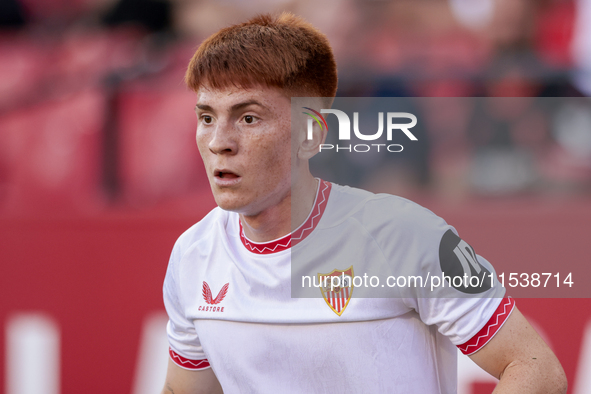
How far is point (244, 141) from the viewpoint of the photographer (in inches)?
63.4

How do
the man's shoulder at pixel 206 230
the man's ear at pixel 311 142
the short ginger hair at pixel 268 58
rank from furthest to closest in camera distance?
the man's shoulder at pixel 206 230
the man's ear at pixel 311 142
the short ginger hair at pixel 268 58

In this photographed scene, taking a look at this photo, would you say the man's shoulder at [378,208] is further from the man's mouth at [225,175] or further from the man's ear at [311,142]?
the man's mouth at [225,175]

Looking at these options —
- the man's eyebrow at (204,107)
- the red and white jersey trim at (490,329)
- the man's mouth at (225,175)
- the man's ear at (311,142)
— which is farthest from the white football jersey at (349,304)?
the man's eyebrow at (204,107)

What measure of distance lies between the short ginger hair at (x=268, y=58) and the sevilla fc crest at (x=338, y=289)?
50 centimetres

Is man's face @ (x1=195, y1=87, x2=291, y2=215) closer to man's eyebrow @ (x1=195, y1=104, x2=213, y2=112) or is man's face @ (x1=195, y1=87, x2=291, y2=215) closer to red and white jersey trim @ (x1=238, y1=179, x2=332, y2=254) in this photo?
man's eyebrow @ (x1=195, y1=104, x2=213, y2=112)

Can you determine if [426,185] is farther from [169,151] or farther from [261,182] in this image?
[261,182]

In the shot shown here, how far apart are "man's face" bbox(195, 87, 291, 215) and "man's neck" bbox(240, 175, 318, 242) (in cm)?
10

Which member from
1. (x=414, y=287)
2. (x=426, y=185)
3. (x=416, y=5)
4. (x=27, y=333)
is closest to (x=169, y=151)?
(x=27, y=333)

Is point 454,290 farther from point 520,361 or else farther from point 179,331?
point 179,331

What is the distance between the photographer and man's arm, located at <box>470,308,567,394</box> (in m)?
1.51

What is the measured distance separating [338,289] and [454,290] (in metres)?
0.31

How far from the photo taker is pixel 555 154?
3.69 m

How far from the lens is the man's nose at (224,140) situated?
1588 mm

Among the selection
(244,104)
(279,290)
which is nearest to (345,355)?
(279,290)
